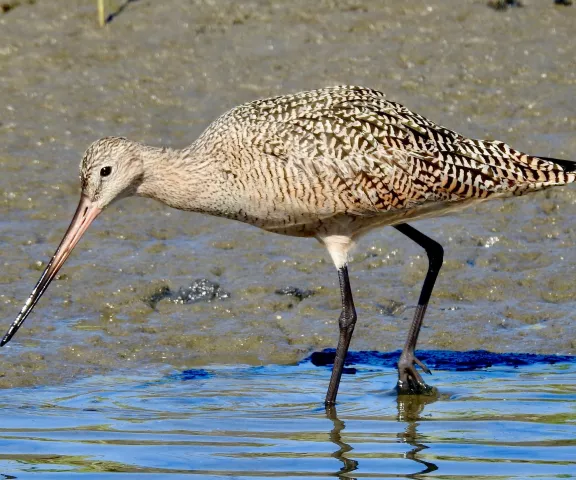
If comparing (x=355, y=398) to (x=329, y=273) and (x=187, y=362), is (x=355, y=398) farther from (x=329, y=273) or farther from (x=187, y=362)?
(x=329, y=273)

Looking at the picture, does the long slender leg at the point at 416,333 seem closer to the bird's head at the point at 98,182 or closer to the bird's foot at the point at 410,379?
the bird's foot at the point at 410,379

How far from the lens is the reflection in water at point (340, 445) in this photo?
5406 millimetres

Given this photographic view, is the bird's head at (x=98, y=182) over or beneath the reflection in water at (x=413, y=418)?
over

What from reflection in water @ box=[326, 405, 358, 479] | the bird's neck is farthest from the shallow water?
the bird's neck

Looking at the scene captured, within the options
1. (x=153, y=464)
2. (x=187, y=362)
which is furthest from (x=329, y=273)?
(x=153, y=464)

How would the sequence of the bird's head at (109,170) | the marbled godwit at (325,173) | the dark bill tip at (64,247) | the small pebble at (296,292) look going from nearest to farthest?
1. the marbled godwit at (325,173)
2. the bird's head at (109,170)
3. the dark bill tip at (64,247)
4. the small pebble at (296,292)

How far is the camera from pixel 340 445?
18.9 ft

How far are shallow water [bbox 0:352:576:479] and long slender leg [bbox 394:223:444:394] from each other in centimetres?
9

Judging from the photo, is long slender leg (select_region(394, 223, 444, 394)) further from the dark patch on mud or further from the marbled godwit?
the dark patch on mud

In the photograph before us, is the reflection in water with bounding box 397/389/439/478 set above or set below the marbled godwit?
below

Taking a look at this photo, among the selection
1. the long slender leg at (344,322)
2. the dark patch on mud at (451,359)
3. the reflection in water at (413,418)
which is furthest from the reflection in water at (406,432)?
the dark patch on mud at (451,359)

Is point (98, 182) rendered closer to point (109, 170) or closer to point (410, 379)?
point (109, 170)

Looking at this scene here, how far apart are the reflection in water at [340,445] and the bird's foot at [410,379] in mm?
478

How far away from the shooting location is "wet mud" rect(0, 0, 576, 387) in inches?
285
